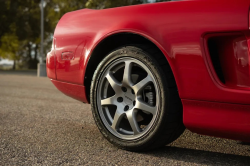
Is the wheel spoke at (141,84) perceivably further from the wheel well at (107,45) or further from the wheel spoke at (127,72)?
the wheel well at (107,45)

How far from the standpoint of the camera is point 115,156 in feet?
7.43

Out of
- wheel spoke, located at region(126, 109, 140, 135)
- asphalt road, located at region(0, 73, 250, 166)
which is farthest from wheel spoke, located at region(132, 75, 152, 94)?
asphalt road, located at region(0, 73, 250, 166)

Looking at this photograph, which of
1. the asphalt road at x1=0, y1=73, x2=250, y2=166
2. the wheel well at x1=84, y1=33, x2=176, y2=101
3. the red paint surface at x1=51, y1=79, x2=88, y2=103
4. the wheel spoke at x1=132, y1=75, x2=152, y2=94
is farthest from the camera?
the red paint surface at x1=51, y1=79, x2=88, y2=103

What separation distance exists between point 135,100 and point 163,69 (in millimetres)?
337

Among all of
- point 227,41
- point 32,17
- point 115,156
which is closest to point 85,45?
point 115,156

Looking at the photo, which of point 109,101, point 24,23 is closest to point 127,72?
point 109,101

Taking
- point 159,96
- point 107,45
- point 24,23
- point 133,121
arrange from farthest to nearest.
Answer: point 24,23 → point 107,45 → point 133,121 → point 159,96

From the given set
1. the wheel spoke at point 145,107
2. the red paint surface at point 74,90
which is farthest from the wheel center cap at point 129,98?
the red paint surface at point 74,90

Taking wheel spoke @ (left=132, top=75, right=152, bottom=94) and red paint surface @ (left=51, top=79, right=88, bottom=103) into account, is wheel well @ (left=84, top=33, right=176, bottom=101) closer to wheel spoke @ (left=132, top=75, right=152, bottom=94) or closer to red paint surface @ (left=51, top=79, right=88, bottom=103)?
red paint surface @ (left=51, top=79, right=88, bottom=103)

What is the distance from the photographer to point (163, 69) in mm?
2232

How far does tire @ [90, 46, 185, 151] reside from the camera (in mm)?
2197

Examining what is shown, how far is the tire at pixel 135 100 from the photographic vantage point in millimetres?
2197

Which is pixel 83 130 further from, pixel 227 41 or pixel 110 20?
pixel 227 41

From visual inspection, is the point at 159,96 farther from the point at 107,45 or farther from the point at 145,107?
the point at 107,45
